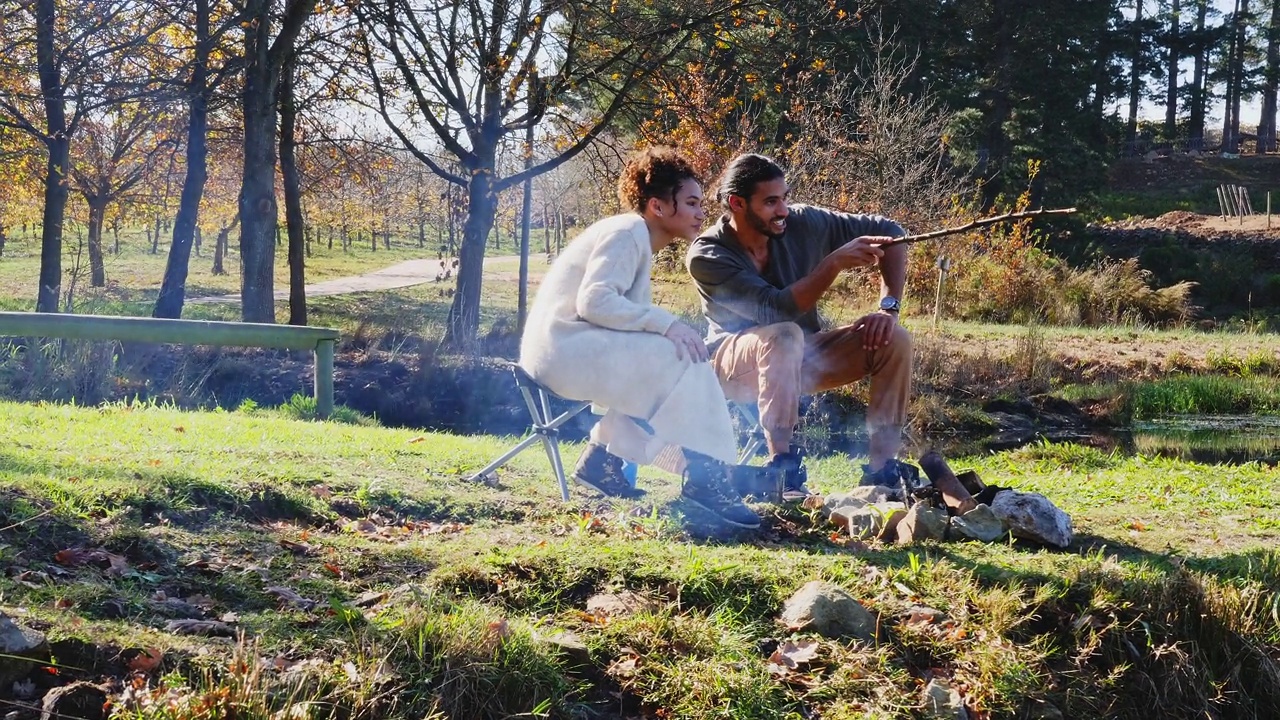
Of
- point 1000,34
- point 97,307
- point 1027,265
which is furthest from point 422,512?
point 1000,34

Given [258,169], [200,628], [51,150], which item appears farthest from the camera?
[51,150]

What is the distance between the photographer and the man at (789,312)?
17.6 feet

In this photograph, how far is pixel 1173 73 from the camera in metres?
50.6

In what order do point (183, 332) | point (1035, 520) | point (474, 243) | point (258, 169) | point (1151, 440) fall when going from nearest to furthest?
point (1035, 520), point (183, 332), point (1151, 440), point (258, 169), point (474, 243)

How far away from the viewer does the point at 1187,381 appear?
50.4ft

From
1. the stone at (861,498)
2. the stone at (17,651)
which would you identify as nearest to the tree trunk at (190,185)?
the stone at (861,498)

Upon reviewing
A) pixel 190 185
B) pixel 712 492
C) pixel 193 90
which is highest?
pixel 193 90

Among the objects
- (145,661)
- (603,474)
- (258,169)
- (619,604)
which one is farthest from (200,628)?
(258,169)

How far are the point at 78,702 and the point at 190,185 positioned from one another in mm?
14242

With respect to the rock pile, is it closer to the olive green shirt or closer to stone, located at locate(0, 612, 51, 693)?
the olive green shirt

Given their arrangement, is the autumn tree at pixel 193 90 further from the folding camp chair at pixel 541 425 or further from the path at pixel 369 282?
the path at pixel 369 282

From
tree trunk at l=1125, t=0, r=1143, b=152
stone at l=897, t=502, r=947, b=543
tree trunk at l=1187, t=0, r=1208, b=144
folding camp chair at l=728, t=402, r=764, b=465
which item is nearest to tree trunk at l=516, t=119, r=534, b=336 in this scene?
folding camp chair at l=728, t=402, r=764, b=465

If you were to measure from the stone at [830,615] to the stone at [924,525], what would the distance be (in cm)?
102

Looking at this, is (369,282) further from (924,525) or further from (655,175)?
(924,525)
